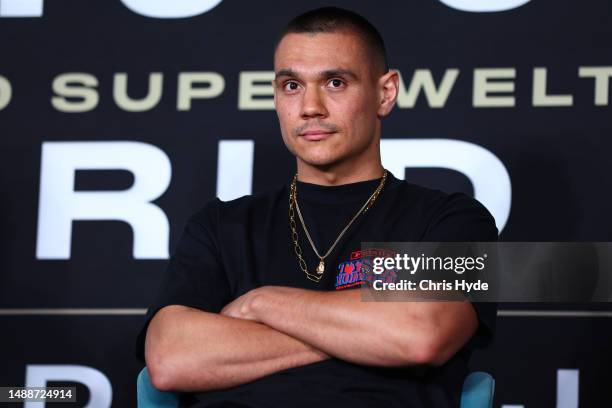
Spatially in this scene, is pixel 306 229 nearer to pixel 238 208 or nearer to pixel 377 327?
pixel 238 208

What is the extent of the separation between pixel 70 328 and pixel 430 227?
1.68 m

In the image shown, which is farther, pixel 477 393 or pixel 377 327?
pixel 477 393

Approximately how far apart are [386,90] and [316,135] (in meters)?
0.27

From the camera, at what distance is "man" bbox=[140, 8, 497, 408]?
2.12m

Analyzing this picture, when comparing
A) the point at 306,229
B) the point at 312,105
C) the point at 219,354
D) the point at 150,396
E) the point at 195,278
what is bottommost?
the point at 150,396

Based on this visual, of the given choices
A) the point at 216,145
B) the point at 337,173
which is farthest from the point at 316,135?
the point at 216,145

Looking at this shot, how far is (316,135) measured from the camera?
2457mm

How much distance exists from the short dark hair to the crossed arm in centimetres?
69

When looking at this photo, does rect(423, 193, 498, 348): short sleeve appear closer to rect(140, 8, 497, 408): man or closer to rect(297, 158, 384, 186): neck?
rect(140, 8, 497, 408): man

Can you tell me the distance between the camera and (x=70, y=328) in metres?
3.55

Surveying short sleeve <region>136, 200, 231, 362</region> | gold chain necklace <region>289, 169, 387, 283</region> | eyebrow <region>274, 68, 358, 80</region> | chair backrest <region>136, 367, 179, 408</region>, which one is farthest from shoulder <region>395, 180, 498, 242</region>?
chair backrest <region>136, 367, 179, 408</region>

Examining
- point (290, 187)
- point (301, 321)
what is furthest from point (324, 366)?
point (290, 187)

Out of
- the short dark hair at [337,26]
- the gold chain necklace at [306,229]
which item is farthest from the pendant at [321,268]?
the short dark hair at [337,26]

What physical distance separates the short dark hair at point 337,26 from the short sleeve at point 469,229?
452mm
